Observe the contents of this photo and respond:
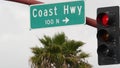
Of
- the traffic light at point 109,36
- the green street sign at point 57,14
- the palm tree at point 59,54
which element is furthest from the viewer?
the palm tree at point 59,54

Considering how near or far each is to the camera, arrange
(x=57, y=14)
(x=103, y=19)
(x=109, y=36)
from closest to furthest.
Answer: (x=109, y=36)
(x=103, y=19)
(x=57, y=14)

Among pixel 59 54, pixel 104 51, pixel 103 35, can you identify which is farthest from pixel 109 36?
pixel 59 54

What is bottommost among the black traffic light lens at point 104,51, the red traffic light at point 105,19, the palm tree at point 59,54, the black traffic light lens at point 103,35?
the palm tree at point 59,54

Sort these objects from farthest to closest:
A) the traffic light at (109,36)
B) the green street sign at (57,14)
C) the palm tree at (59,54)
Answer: the palm tree at (59,54), the green street sign at (57,14), the traffic light at (109,36)

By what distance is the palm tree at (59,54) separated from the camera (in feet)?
120

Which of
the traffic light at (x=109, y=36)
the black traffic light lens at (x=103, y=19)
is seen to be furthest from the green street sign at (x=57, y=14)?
the traffic light at (x=109, y=36)

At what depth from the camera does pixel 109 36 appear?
12234mm

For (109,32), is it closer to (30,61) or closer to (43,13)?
(43,13)

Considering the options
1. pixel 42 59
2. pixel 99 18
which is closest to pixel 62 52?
pixel 42 59

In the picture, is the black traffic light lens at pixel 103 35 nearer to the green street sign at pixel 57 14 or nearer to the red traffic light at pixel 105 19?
the red traffic light at pixel 105 19

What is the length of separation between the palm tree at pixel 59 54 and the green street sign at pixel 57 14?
2153 cm

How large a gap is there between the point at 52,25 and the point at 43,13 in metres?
0.35

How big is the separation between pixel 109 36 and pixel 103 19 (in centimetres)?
37

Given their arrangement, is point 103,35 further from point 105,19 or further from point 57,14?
point 57,14
